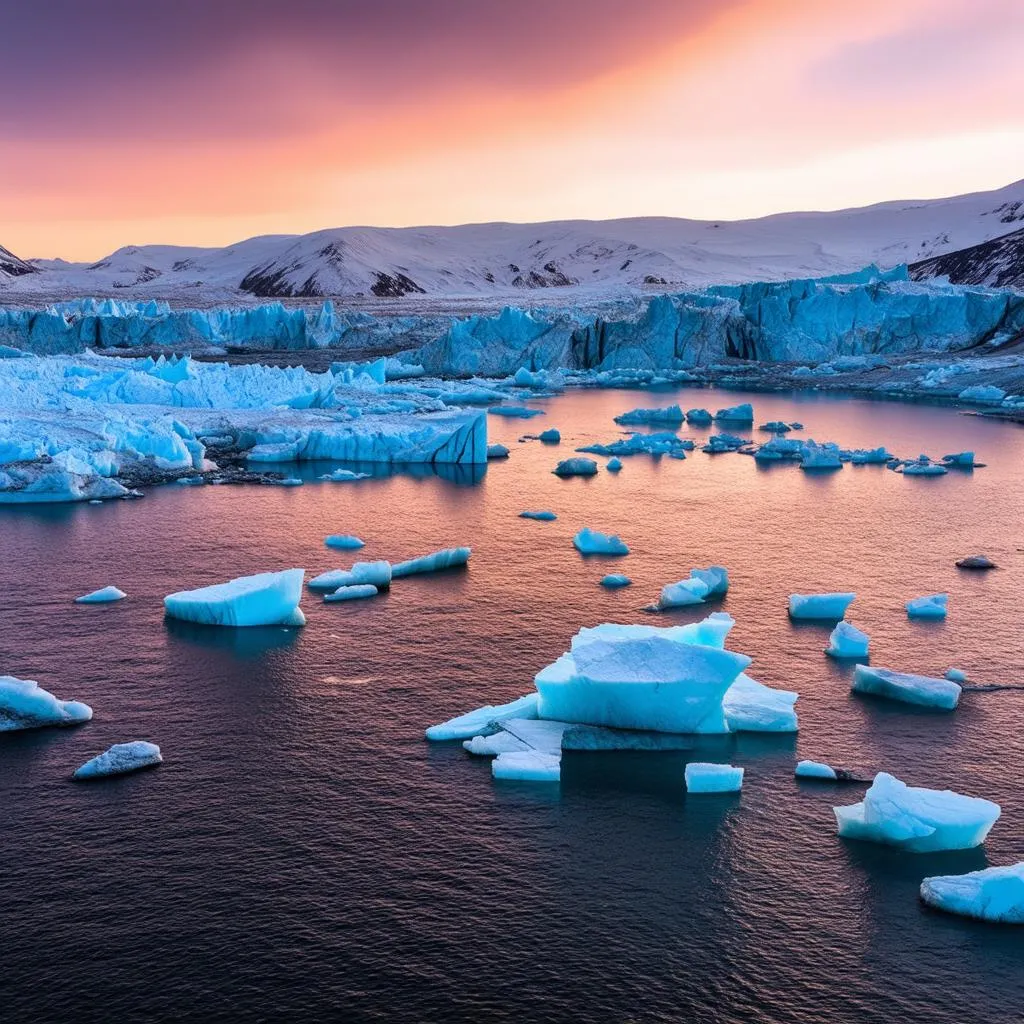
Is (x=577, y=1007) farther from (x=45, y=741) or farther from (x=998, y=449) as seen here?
(x=998, y=449)

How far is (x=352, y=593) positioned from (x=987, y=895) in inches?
575

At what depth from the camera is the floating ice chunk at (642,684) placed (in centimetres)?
1658

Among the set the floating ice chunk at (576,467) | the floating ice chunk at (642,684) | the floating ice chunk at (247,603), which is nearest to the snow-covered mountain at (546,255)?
the floating ice chunk at (576,467)

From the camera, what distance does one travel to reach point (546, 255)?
15800 centimetres

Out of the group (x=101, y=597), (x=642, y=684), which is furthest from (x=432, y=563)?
(x=642, y=684)

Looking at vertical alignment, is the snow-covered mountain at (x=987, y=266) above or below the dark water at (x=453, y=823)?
above

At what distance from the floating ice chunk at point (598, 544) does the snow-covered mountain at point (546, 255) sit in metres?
100

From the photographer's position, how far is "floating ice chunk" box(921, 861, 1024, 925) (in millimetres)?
12414

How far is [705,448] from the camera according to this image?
4438 cm

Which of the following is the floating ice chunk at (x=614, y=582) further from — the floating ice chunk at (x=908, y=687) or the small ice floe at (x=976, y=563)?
the small ice floe at (x=976, y=563)

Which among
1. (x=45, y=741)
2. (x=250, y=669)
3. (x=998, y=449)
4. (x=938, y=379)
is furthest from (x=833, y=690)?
(x=938, y=379)

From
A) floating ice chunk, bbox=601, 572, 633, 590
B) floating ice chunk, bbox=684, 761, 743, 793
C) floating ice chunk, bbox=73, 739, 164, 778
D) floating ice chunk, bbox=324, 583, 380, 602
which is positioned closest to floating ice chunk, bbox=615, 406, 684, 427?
floating ice chunk, bbox=601, 572, 633, 590

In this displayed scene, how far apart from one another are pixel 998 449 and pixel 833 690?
97.2 ft

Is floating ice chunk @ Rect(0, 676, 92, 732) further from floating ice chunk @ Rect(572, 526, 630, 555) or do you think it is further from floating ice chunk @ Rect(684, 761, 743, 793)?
floating ice chunk @ Rect(572, 526, 630, 555)
